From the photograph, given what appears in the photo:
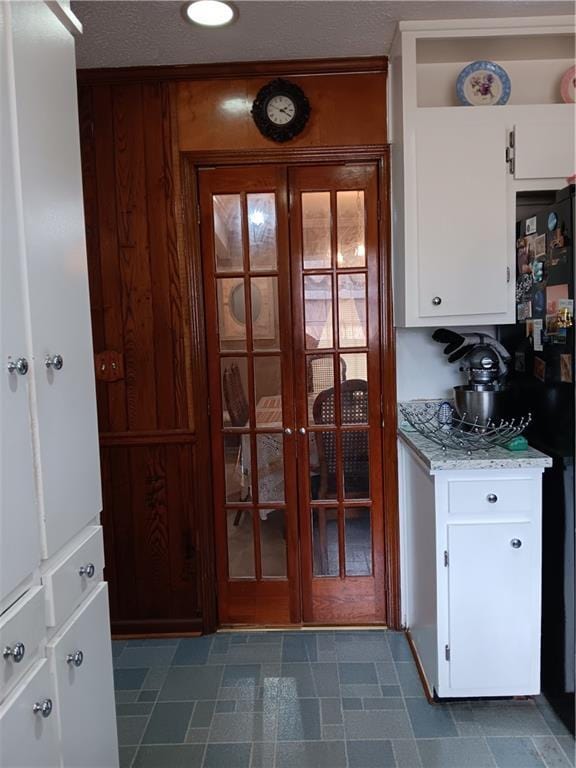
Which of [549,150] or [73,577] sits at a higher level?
[549,150]

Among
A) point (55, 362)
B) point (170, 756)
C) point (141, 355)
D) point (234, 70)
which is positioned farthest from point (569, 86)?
point (170, 756)

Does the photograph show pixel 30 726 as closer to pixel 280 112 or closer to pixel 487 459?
pixel 487 459

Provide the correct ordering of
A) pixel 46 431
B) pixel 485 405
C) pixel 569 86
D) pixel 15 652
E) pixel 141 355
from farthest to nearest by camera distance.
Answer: pixel 141 355 → pixel 569 86 → pixel 485 405 → pixel 46 431 → pixel 15 652

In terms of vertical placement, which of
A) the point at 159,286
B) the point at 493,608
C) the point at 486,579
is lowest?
the point at 493,608

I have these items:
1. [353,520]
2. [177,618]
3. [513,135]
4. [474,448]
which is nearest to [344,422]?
[353,520]

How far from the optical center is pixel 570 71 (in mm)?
2211

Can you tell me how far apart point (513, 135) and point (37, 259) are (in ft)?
6.17

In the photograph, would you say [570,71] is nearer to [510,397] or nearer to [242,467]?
[510,397]

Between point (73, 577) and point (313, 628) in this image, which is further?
point (313, 628)

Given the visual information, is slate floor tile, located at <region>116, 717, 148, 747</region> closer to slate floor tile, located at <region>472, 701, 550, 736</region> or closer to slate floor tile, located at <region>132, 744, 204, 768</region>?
slate floor tile, located at <region>132, 744, 204, 768</region>

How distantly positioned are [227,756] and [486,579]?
1.07 meters

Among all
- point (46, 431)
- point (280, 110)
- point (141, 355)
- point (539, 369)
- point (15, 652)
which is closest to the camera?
point (15, 652)

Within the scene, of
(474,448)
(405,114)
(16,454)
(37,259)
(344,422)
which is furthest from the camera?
(344,422)

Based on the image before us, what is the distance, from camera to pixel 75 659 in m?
1.19
